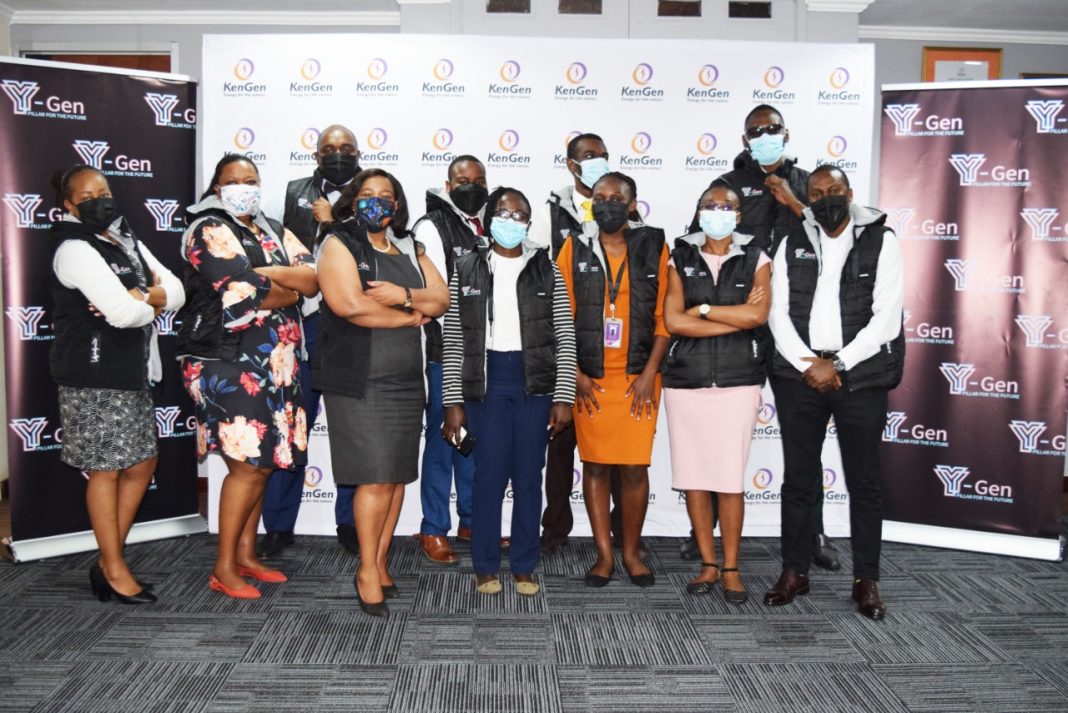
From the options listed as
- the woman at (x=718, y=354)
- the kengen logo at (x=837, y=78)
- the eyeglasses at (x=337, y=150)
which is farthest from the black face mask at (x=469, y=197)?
the kengen logo at (x=837, y=78)

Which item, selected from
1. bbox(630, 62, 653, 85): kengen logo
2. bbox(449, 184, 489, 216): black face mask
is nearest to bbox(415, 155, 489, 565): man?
bbox(449, 184, 489, 216): black face mask

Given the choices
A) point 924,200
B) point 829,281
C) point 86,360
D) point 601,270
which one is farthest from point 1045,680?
point 86,360

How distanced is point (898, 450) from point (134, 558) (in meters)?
3.92

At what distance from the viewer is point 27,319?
3.78 m

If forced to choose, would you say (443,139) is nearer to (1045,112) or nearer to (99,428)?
(99,428)

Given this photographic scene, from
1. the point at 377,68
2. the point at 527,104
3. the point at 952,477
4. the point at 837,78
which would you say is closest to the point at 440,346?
the point at 527,104

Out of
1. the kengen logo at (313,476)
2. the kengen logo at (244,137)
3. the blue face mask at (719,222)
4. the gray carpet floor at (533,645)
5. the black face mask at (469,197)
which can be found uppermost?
the kengen logo at (244,137)

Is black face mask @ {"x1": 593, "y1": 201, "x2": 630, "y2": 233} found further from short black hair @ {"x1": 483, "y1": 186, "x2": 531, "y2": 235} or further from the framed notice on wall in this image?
the framed notice on wall

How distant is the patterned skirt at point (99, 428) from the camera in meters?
3.21

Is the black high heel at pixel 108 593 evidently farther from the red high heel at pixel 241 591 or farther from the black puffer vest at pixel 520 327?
the black puffer vest at pixel 520 327

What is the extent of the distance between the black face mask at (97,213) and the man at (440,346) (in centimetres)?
124

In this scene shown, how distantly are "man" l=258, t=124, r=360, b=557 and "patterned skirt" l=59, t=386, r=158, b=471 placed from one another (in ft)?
A: 2.41

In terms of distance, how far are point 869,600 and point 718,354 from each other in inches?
45.5

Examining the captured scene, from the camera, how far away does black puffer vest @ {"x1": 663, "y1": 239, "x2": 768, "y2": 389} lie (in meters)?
3.25
